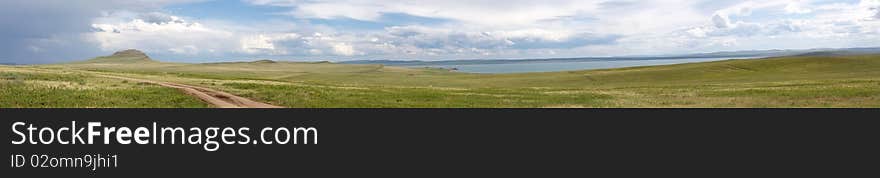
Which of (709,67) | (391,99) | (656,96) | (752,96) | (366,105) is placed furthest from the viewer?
(709,67)

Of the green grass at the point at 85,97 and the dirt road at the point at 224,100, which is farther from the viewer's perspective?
the dirt road at the point at 224,100

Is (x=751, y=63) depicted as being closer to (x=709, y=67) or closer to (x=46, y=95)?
(x=709, y=67)

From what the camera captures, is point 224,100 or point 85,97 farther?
point 224,100

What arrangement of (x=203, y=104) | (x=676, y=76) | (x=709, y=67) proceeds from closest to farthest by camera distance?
(x=203, y=104)
(x=676, y=76)
(x=709, y=67)

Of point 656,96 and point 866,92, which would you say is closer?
point 866,92

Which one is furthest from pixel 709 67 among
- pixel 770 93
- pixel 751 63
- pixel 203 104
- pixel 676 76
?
pixel 203 104

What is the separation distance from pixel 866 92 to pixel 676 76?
55139mm

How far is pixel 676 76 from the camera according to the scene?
89938 mm

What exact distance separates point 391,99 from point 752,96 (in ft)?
74.1

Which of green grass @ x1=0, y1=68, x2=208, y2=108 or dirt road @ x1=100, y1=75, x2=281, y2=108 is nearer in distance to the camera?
green grass @ x1=0, y1=68, x2=208, y2=108

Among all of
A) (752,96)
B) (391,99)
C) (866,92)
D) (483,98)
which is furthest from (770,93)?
(391,99)

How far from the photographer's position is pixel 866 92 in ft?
117

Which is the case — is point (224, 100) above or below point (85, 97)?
below

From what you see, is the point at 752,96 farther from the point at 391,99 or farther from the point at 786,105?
the point at 391,99
